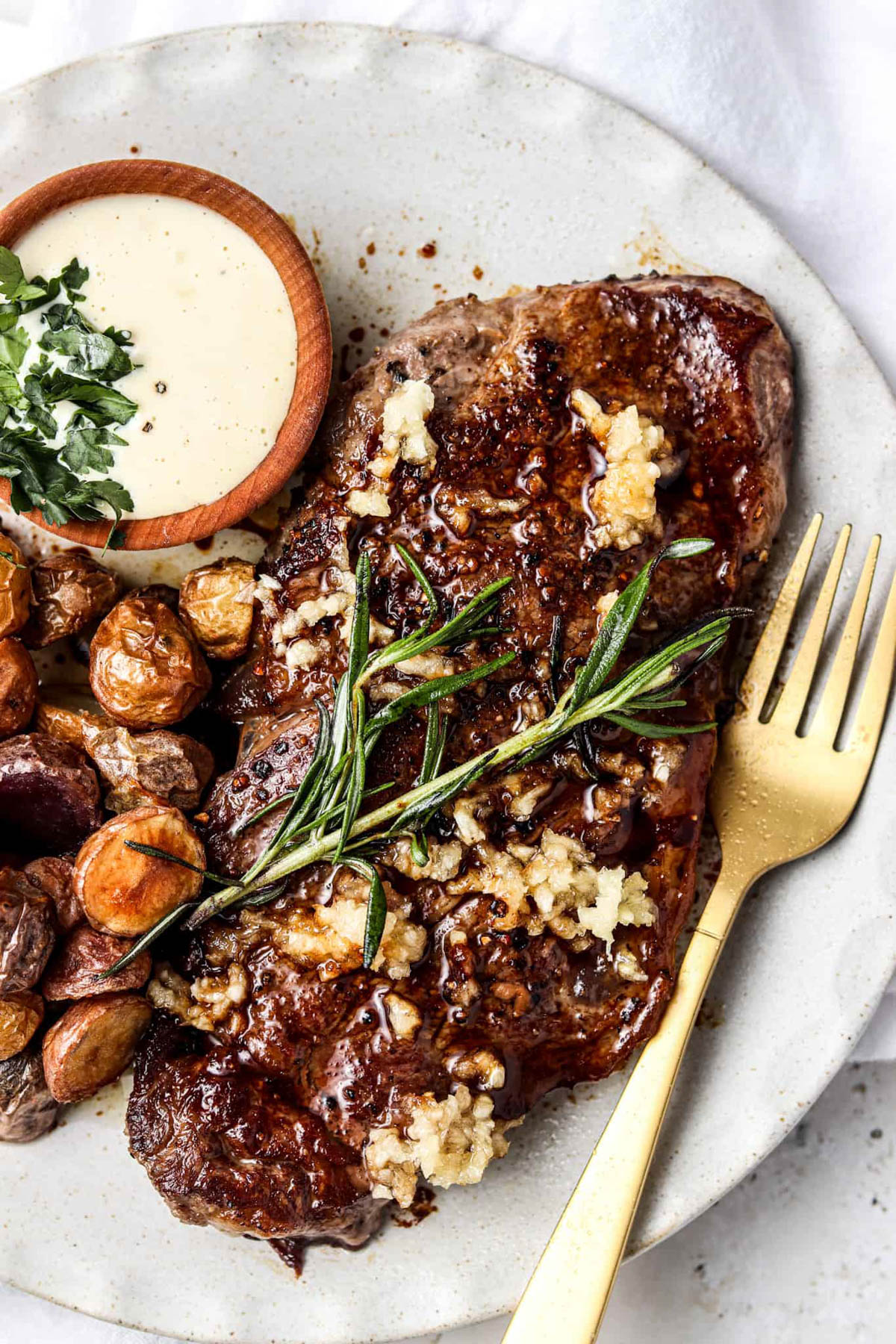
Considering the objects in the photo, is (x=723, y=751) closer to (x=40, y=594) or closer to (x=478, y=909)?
(x=478, y=909)

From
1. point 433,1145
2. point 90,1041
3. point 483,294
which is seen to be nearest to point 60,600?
point 90,1041

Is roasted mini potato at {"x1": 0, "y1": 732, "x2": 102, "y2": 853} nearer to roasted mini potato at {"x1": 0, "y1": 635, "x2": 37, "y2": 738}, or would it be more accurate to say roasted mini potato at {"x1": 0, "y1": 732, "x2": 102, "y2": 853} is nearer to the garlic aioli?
roasted mini potato at {"x1": 0, "y1": 635, "x2": 37, "y2": 738}

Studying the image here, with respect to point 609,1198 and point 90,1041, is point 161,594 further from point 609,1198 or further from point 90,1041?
point 609,1198

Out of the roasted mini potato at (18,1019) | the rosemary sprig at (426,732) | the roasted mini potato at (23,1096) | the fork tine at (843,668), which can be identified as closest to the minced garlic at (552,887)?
the rosemary sprig at (426,732)

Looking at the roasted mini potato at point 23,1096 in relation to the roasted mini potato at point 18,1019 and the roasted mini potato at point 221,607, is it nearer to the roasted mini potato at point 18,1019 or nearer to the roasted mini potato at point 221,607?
the roasted mini potato at point 18,1019

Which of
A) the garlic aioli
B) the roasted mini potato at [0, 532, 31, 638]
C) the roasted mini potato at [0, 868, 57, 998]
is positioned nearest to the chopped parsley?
the garlic aioli
